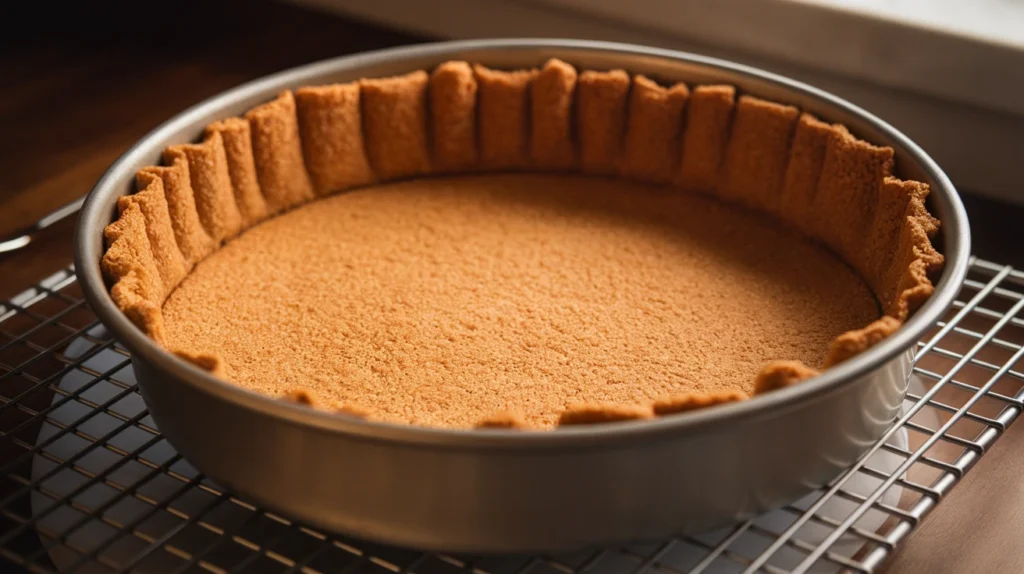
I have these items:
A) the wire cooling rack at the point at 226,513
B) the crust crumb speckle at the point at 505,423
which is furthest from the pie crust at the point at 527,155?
the crust crumb speckle at the point at 505,423

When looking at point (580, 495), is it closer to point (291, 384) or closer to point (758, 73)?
point (291, 384)

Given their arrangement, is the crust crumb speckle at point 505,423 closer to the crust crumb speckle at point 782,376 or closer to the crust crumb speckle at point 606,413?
the crust crumb speckle at point 606,413

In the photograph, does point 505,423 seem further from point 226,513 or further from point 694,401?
point 226,513

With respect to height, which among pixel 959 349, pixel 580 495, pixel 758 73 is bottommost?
pixel 959 349

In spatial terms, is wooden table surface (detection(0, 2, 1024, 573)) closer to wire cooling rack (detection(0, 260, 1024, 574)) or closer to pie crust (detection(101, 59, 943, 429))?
wire cooling rack (detection(0, 260, 1024, 574))

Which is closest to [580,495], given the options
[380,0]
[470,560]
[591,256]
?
[470,560]

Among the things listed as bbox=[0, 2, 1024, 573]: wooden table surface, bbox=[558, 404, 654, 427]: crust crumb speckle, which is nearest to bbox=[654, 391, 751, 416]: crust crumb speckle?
bbox=[558, 404, 654, 427]: crust crumb speckle
